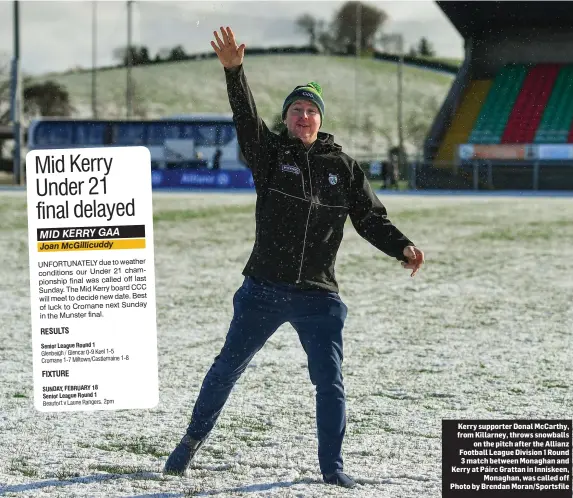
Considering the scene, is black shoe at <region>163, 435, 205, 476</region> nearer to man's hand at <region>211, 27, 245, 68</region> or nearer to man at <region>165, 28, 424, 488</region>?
man at <region>165, 28, 424, 488</region>

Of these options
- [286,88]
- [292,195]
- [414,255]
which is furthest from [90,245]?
[286,88]

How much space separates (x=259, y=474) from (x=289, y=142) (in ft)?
4.32

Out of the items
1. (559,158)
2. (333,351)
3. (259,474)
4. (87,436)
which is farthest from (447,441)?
(559,158)

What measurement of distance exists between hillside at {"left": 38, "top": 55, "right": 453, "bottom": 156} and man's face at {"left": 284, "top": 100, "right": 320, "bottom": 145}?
3065 centimetres

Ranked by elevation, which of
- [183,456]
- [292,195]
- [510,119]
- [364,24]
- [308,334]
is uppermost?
[364,24]

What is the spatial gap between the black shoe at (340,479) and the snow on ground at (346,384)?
0.04 metres

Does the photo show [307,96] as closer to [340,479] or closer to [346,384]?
[340,479]

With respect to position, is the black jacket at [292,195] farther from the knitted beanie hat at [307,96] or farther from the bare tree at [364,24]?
the bare tree at [364,24]

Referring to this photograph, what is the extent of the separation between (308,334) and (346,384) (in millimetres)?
2113

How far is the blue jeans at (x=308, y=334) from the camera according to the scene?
11.1ft

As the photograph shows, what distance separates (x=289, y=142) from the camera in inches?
133

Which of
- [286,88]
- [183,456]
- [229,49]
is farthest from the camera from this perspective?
[286,88]

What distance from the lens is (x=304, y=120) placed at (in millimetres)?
3309

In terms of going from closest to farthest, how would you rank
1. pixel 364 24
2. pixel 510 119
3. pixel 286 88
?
1. pixel 364 24
2. pixel 510 119
3. pixel 286 88
